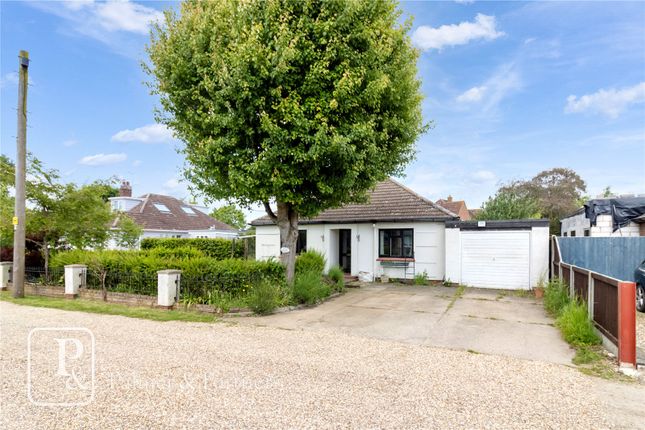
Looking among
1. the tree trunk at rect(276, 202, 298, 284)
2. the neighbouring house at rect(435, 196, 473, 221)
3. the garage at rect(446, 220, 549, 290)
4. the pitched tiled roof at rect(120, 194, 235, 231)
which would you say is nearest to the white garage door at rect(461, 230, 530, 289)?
the garage at rect(446, 220, 549, 290)

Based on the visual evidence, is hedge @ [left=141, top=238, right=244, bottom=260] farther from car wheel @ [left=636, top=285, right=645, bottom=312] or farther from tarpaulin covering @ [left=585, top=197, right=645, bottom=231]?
tarpaulin covering @ [left=585, top=197, right=645, bottom=231]

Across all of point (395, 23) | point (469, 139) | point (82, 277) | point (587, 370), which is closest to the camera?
point (587, 370)

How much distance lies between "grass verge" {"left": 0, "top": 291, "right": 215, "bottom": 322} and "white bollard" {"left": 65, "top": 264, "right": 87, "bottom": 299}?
30 cm

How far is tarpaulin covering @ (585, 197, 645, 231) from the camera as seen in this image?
1348cm

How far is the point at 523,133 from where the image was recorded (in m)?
19.3

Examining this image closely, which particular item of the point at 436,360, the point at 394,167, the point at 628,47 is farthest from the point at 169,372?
the point at 628,47

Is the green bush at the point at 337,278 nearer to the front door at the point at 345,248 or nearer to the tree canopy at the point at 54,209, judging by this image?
the front door at the point at 345,248

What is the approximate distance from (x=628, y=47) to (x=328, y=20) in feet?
35.2

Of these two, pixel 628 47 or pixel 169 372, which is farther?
pixel 628 47

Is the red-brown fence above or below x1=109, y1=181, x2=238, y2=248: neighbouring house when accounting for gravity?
below

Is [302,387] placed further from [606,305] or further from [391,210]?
[391,210]

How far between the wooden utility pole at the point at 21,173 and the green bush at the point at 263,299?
26.4ft

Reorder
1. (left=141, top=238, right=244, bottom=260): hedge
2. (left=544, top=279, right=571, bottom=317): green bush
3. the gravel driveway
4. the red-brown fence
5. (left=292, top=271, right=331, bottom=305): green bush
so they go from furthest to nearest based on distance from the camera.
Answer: (left=141, top=238, right=244, bottom=260): hedge, (left=292, top=271, right=331, bottom=305): green bush, (left=544, top=279, right=571, bottom=317): green bush, the red-brown fence, the gravel driveway

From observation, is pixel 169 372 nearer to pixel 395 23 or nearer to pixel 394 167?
pixel 394 167
